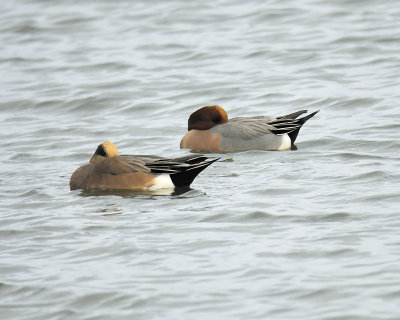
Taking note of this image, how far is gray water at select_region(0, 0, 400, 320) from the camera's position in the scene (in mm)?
6109

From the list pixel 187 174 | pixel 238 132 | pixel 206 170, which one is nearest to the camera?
pixel 187 174

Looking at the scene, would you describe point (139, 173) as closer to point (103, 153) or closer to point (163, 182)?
point (163, 182)

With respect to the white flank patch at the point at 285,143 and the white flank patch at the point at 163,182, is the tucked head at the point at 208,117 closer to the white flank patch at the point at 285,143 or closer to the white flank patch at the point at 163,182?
the white flank patch at the point at 285,143

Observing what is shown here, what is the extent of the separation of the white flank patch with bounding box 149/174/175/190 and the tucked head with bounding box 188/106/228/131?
223 centimetres

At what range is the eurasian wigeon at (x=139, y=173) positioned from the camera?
29.7 ft

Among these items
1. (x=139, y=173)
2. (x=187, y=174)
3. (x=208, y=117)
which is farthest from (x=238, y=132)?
(x=139, y=173)

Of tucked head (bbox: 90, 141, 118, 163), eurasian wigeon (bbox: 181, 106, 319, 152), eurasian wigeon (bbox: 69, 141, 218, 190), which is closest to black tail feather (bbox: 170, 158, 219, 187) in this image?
eurasian wigeon (bbox: 69, 141, 218, 190)

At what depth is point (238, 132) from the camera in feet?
35.7

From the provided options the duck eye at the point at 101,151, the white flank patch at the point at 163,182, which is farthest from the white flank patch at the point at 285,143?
the duck eye at the point at 101,151

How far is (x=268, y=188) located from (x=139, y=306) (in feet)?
9.81

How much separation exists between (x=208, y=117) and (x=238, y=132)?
53 centimetres

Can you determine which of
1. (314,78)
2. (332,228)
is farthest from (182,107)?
(332,228)

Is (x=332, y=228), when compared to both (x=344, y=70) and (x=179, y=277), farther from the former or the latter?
(x=344, y=70)

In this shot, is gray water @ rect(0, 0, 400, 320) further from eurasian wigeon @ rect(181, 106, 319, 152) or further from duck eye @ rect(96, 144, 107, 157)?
duck eye @ rect(96, 144, 107, 157)
